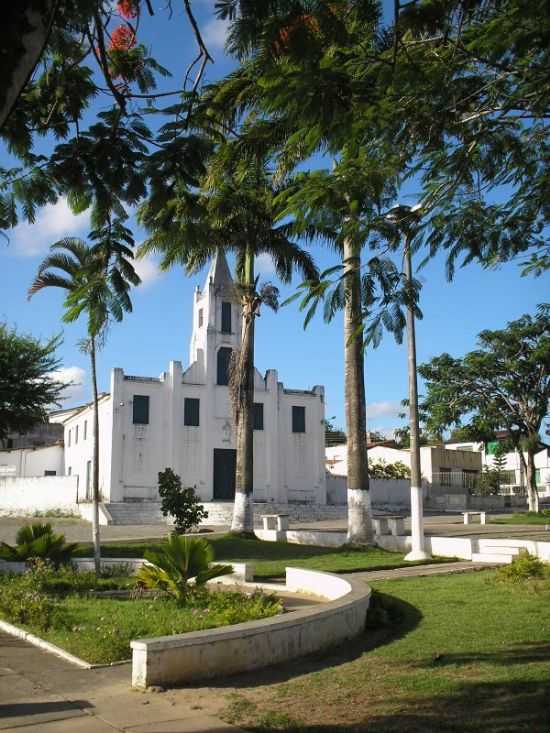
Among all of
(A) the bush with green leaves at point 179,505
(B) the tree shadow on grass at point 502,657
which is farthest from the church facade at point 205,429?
(B) the tree shadow on grass at point 502,657

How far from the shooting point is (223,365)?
38.7 metres

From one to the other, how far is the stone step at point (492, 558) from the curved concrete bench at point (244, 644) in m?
7.82

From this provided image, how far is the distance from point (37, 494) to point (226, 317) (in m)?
13.1

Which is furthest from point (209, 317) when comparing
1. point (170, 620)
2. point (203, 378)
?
point (170, 620)

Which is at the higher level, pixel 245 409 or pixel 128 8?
pixel 128 8

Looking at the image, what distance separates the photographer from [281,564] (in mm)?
16719

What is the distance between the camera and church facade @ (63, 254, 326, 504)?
117 feet

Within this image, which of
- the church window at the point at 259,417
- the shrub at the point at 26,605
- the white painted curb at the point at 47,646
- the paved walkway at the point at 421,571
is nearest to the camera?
the white painted curb at the point at 47,646

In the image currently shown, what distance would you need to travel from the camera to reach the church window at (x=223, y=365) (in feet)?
127

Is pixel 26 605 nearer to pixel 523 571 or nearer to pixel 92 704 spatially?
pixel 92 704

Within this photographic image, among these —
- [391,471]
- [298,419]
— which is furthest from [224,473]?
[391,471]

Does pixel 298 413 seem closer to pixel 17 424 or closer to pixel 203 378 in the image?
pixel 203 378

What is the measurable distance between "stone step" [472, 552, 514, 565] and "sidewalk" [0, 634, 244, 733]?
10589 millimetres

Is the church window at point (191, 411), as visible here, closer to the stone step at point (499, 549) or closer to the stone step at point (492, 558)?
the stone step at point (499, 549)
